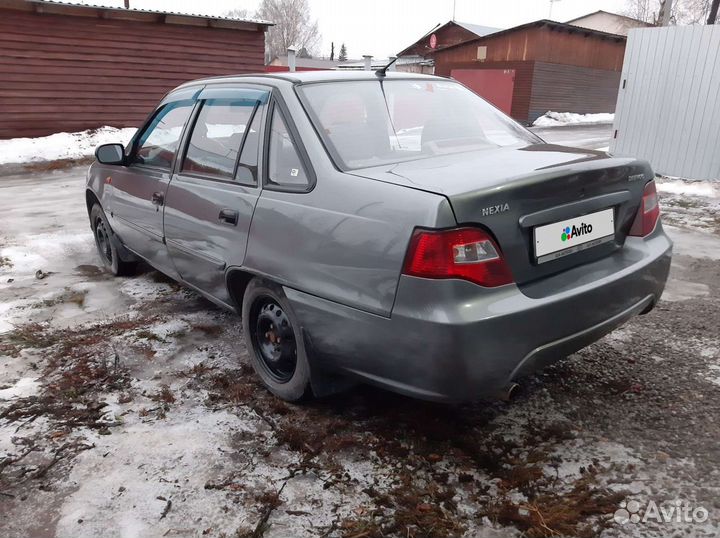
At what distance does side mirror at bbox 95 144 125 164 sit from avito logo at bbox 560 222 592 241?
332 cm

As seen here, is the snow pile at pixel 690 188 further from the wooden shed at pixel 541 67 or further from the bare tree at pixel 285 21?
the bare tree at pixel 285 21

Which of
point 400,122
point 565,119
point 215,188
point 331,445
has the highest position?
point 400,122

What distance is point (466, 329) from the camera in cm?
201

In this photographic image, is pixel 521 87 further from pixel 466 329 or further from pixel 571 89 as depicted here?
pixel 466 329

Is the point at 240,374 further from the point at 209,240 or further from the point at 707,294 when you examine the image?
the point at 707,294

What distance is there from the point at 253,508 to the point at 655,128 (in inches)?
384

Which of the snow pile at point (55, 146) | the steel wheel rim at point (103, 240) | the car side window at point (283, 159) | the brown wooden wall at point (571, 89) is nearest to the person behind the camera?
the car side window at point (283, 159)

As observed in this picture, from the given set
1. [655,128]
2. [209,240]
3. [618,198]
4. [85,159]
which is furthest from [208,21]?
[618,198]

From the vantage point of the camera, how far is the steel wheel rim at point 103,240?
5065mm

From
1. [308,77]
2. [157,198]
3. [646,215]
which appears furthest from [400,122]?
[157,198]

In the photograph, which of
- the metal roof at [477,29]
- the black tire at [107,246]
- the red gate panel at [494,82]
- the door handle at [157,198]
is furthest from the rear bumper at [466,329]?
the metal roof at [477,29]

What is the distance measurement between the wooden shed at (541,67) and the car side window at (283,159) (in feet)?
83.2

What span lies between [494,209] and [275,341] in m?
1.40

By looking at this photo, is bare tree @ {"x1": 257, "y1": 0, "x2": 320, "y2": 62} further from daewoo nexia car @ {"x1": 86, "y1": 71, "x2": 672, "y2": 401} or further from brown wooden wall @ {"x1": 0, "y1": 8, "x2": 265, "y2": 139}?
daewoo nexia car @ {"x1": 86, "y1": 71, "x2": 672, "y2": 401}
